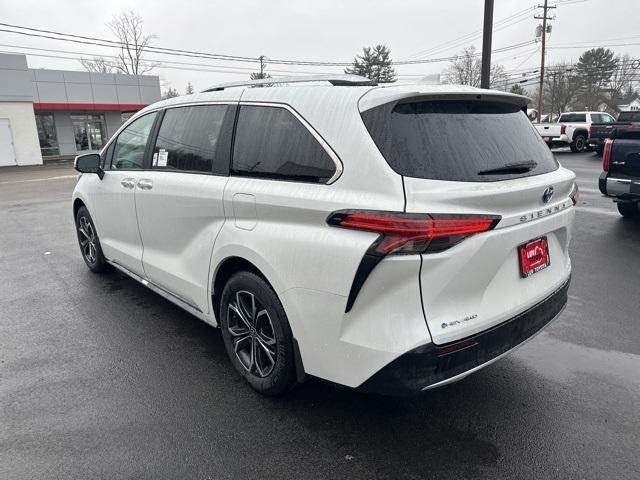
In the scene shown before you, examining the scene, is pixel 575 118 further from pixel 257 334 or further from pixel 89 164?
pixel 257 334

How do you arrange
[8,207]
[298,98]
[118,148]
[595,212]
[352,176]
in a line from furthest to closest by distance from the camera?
[8,207] → [595,212] → [118,148] → [298,98] → [352,176]

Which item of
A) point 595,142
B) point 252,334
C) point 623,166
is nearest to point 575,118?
point 595,142

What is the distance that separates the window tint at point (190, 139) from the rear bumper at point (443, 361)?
65.4 inches

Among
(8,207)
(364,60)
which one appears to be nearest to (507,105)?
(8,207)

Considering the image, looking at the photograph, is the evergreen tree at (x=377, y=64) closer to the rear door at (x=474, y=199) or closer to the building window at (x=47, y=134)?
the building window at (x=47, y=134)

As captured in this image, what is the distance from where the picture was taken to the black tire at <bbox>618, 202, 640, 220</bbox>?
27.0 ft

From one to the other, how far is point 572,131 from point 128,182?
24.9 m

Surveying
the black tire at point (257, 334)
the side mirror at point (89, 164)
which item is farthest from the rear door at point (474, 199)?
the side mirror at point (89, 164)

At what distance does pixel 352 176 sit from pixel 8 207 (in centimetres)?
1147

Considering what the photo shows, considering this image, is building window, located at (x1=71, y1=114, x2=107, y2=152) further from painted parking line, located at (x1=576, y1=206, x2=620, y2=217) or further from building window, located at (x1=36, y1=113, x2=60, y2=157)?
painted parking line, located at (x1=576, y1=206, x2=620, y2=217)

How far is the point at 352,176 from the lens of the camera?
2.26m

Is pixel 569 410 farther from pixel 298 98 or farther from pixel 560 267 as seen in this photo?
pixel 298 98

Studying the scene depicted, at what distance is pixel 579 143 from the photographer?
24.2 meters

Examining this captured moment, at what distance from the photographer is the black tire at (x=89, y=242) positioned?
5.13 meters
